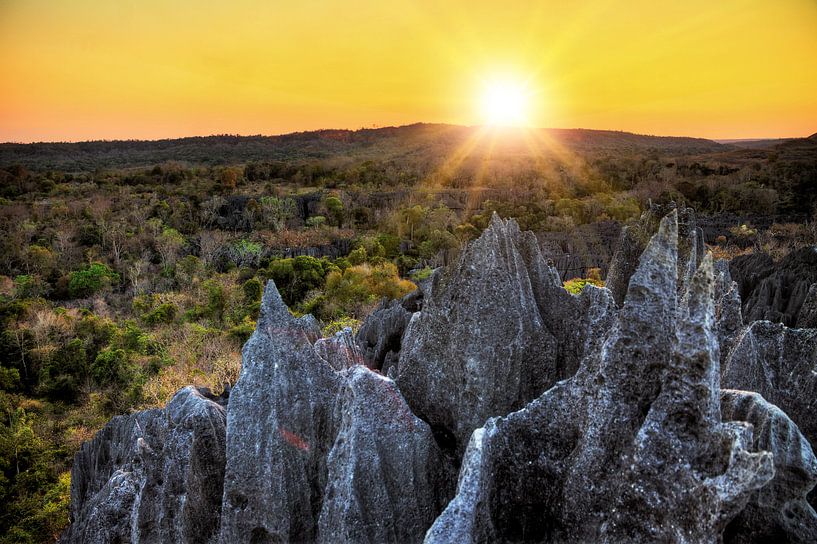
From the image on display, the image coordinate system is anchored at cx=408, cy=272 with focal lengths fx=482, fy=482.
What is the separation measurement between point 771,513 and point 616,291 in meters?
4.25

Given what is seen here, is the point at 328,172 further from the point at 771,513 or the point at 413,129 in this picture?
the point at 771,513

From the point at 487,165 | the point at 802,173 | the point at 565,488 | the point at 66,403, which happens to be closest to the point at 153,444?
the point at 565,488

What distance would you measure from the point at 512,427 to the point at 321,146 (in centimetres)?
15000

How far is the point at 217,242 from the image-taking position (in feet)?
171

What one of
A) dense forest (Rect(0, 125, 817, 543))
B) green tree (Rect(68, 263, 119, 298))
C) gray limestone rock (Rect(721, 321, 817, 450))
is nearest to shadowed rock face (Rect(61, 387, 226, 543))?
gray limestone rock (Rect(721, 321, 817, 450))

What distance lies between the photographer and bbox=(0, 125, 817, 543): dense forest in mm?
23953

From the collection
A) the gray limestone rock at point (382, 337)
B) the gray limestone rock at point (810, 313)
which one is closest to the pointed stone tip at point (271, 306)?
the gray limestone rock at point (382, 337)

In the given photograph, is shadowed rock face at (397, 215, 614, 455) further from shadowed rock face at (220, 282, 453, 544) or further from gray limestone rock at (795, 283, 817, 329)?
gray limestone rock at (795, 283, 817, 329)

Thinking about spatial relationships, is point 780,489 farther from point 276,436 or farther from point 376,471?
point 276,436

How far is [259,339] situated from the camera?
19.4 feet

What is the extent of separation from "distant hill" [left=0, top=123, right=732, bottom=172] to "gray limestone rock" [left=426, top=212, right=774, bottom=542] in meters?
123

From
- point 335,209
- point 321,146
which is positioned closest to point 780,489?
point 335,209

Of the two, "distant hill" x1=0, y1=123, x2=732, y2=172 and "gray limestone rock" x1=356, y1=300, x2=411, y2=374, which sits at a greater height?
"distant hill" x1=0, y1=123, x2=732, y2=172

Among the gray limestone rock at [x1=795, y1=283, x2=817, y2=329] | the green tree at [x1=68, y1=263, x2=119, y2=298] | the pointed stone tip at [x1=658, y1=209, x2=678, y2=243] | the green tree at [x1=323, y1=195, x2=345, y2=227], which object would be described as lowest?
the green tree at [x1=68, y1=263, x2=119, y2=298]
